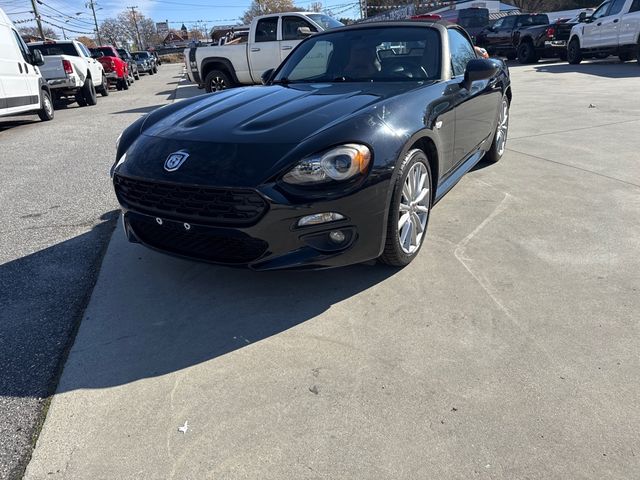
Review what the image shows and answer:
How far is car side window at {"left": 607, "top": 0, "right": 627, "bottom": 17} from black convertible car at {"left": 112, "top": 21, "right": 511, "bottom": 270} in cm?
1442

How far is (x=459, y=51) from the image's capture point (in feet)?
14.4

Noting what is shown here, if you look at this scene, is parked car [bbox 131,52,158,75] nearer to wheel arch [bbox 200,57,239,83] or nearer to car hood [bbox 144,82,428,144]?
wheel arch [bbox 200,57,239,83]

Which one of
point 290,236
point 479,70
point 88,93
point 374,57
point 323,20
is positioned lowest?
point 88,93

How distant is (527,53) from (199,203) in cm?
1919

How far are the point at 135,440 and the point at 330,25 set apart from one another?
37.0ft

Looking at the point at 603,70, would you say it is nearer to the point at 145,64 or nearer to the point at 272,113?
the point at 272,113

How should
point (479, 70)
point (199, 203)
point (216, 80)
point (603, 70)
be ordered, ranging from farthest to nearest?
point (603, 70), point (216, 80), point (479, 70), point (199, 203)

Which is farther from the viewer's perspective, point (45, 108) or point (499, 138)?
point (45, 108)

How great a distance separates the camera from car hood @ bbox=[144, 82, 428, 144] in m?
2.83

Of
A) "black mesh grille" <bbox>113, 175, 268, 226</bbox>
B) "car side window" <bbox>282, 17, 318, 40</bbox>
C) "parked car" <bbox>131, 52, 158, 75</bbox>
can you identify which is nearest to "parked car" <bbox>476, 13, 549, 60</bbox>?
"car side window" <bbox>282, 17, 318, 40</bbox>

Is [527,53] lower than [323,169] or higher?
lower

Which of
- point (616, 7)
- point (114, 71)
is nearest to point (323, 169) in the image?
point (616, 7)

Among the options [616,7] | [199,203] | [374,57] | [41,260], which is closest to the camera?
[199,203]

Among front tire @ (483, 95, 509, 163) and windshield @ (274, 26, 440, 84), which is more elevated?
windshield @ (274, 26, 440, 84)
